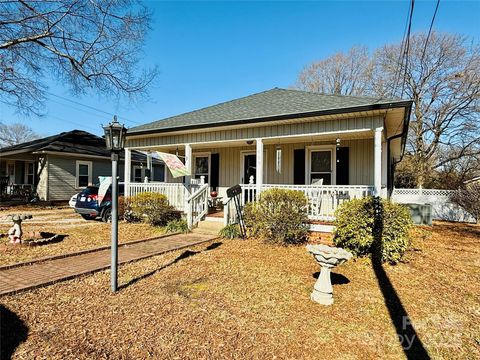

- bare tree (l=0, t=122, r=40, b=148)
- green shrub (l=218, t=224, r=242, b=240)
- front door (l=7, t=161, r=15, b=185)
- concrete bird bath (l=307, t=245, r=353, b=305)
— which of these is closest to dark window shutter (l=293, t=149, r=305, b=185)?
green shrub (l=218, t=224, r=242, b=240)

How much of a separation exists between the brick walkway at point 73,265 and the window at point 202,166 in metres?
4.88

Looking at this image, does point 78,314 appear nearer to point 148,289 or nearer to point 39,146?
point 148,289

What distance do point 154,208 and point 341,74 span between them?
980 inches

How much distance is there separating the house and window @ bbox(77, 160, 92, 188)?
8.81 metres

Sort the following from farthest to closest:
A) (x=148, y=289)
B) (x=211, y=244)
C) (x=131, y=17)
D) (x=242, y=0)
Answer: (x=131, y=17) < (x=242, y=0) < (x=211, y=244) < (x=148, y=289)

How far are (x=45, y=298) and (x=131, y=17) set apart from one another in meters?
13.1

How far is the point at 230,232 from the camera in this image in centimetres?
811

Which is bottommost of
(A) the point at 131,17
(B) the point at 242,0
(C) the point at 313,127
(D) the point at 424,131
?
(C) the point at 313,127

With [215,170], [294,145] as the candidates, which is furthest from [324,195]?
[215,170]

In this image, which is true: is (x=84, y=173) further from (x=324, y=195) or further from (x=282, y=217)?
(x=324, y=195)

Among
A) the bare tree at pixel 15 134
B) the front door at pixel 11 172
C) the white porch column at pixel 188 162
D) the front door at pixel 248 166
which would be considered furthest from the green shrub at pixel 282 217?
the bare tree at pixel 15 134

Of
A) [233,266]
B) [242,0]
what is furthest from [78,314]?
[242,0]

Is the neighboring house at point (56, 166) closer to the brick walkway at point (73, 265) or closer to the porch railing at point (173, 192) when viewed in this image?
the porch railing at point (173, 192)

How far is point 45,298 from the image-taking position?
395 centimetres
